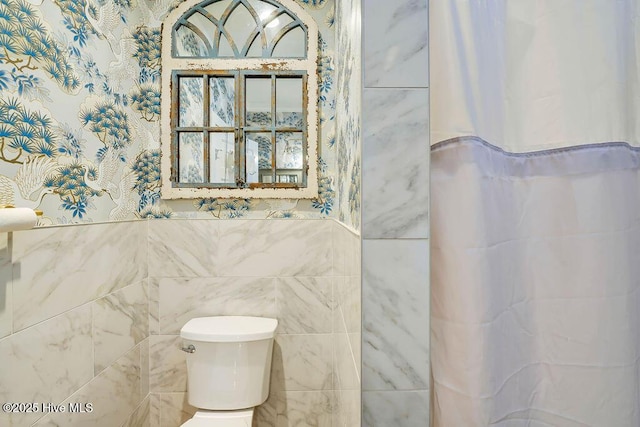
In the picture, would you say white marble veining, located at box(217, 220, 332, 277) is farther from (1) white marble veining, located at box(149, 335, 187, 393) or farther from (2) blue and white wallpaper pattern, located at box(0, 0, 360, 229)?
(1) white marble veining, located at box(149, 335, 187, 393)

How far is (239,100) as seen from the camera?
171 centimetres

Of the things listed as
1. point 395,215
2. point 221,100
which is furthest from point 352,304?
point 221,100

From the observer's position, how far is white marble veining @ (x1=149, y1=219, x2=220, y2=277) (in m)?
1.74

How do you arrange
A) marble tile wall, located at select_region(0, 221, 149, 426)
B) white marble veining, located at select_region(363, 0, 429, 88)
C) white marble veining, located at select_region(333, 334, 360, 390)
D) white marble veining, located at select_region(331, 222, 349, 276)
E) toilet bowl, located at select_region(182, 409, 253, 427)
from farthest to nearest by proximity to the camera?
toilet bowl, located at select_region(182, 409, 253, 427) < white marble veining, located at select_region(331, 222, 349, 276) < marble tile wall, located at select_region(0, 221, 149, 426) < white marble veining, located at select_region(333, 334, 360, 390) < white marble veining, located at select_region(363, 0, 429, 88)

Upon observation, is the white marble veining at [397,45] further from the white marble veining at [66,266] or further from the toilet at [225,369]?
the toilet at [225,369]

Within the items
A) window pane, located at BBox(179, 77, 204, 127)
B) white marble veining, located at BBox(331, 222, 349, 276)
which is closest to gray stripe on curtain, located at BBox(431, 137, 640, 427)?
white marble veining, located at BBox(331, 222, 349, 276)

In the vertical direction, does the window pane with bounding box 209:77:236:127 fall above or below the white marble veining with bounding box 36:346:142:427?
above

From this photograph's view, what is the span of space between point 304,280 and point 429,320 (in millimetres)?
1019

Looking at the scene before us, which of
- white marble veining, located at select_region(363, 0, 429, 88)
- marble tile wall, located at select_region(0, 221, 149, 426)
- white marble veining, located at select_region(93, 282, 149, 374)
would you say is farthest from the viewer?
white marble veining, located at select_region(93, 282, 149, 374)

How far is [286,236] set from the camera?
174 cm

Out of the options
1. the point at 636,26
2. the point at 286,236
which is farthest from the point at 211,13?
the point at 636,26

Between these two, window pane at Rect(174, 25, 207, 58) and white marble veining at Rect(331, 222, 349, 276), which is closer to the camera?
white marble veining at Rect(331, 222, 349, 276)

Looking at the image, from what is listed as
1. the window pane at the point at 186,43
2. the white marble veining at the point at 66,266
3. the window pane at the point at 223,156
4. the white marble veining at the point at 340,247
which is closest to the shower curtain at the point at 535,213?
the white marble veining at the point at 340,247

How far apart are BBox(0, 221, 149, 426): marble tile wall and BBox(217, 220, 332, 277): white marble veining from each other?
0.37 meters
